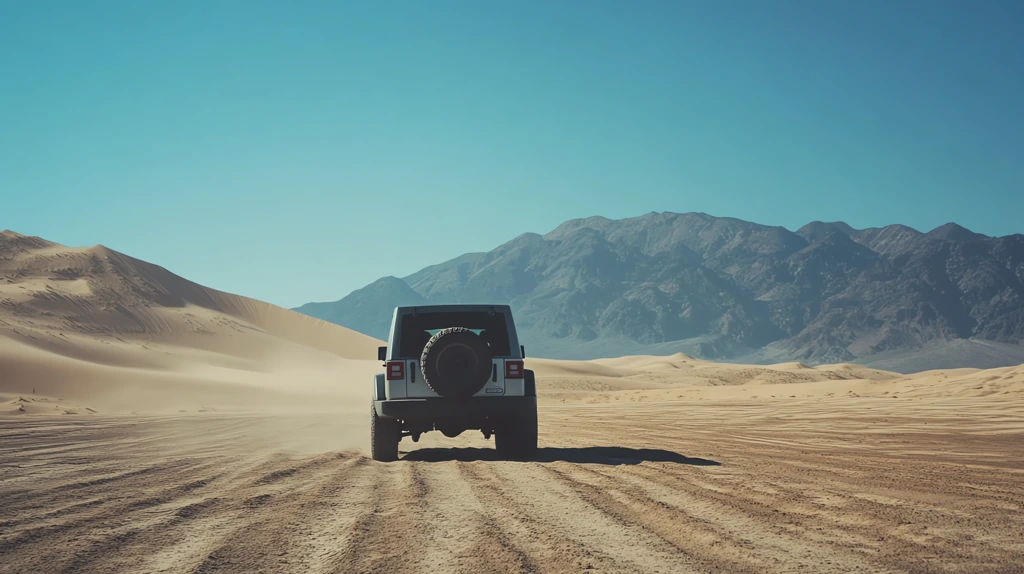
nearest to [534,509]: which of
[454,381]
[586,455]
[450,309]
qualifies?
[454,381]

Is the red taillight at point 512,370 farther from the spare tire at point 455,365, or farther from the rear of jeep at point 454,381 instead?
the spare tire at point 455,365

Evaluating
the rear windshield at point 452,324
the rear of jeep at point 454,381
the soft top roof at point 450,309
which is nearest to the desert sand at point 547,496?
the rear of jeep at point 454,381

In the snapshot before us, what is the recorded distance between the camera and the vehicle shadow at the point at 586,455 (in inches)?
419

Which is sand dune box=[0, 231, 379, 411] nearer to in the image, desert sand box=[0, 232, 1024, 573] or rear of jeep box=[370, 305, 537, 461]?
desert sand box=[0, 232, 1024, 573]

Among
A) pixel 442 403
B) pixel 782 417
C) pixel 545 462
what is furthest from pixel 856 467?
pixel 782 417

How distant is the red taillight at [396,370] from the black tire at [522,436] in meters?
1.69

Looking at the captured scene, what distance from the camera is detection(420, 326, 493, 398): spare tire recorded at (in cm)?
1092

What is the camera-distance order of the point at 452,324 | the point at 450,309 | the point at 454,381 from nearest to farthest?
1. the point at 454,381
2. the point at 450,309
3. the point at 452,324

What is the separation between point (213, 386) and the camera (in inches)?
1797

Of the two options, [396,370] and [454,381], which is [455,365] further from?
[396,370]

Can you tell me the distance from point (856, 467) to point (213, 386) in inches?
1640

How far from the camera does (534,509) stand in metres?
6.91

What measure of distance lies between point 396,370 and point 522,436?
2007mm

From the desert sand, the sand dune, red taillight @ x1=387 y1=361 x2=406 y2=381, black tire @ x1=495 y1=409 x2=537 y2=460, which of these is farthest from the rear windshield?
the sand dune
